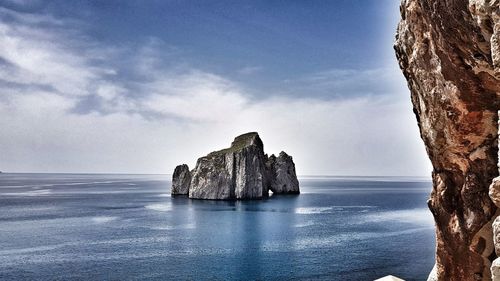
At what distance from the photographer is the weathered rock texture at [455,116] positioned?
38.4 feet

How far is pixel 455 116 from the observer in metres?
13.6

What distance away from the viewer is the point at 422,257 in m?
50.9

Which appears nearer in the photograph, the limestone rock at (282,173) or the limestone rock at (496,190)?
the limestone rock at (496,190)

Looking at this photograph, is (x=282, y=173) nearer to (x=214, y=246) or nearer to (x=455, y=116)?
(x=214, y=246)

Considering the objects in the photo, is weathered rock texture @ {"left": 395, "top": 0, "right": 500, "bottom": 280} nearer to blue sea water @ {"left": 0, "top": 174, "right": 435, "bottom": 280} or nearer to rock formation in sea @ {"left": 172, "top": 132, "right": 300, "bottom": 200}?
blue sea water @ {"left": 0, "top": 174, "right": 435, "bottom": 280}

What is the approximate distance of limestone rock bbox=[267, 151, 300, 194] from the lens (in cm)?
17225

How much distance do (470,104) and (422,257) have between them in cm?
4366

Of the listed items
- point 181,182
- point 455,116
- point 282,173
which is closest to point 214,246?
point 455,116

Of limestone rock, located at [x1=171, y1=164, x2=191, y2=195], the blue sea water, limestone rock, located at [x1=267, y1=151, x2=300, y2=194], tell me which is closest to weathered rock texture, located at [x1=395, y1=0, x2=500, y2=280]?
the blue sea water

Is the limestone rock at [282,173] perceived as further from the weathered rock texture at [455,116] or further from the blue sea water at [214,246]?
the weathered rock texture at [455,116]

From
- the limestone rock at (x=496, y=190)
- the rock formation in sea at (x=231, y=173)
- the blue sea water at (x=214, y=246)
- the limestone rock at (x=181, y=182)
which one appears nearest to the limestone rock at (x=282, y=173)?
the rock formation in sea at (x=231, y=173)

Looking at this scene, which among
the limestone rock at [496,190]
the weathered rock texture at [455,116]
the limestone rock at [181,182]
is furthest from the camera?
the limestone rock at [181,182]

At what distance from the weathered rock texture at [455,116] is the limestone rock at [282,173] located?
155 metres

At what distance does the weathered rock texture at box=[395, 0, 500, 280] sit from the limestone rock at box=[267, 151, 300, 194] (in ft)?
507
